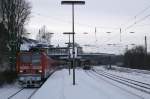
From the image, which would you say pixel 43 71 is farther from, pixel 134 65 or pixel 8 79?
pixel 134 65

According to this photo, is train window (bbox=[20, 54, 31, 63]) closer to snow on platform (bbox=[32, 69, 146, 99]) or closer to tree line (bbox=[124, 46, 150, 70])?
snow on platform (bbox=[32, 69, 146, 99])

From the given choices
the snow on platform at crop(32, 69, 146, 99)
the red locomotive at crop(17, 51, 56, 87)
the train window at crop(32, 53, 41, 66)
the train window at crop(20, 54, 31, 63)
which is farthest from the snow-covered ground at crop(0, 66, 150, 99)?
the train window at crop(20, 54, 31, 63)

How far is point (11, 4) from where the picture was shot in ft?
178

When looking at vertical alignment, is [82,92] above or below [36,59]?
below

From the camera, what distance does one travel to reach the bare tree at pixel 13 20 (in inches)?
2084

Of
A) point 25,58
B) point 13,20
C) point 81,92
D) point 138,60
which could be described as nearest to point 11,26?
point 13,20

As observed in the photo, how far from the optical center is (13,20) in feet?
178

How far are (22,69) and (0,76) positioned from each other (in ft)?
8.34

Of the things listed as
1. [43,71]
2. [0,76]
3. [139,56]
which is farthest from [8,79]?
[139,56]

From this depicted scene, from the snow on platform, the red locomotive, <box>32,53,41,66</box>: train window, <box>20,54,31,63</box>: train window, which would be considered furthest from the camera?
<box>32,53,41,66</box>: train window

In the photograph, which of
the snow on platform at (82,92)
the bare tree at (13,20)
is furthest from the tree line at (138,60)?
the snow on platform at (82,92)

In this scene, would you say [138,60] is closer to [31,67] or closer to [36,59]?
[36,59]

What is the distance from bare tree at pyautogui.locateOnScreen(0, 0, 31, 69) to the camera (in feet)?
174

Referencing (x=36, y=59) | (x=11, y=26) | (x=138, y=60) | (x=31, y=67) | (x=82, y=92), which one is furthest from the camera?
(x=138, y=60)
